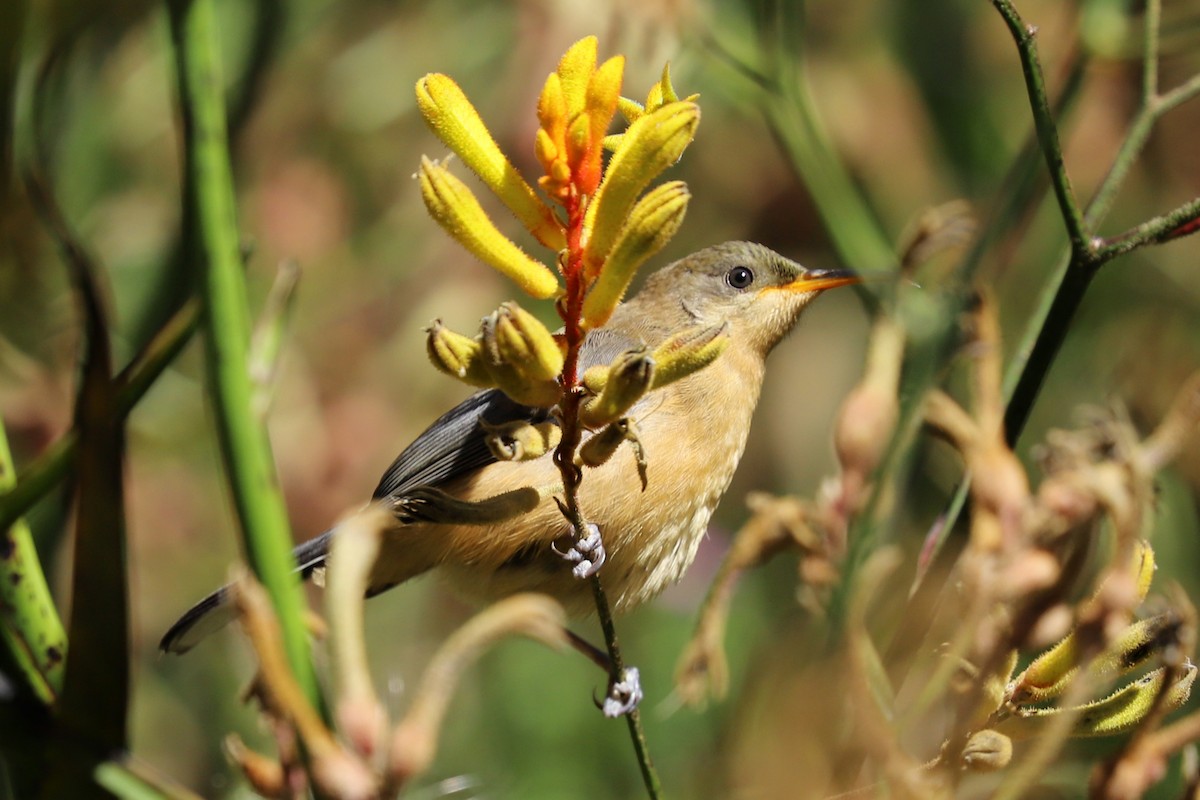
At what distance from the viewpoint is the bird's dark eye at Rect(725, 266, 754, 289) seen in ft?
10.8

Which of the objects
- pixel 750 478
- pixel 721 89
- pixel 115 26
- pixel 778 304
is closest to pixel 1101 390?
pixel 778 304

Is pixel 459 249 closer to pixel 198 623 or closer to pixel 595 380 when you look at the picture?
pixel 198 623

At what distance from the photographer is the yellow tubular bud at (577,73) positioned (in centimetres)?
109

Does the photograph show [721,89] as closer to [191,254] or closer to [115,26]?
[115,26]

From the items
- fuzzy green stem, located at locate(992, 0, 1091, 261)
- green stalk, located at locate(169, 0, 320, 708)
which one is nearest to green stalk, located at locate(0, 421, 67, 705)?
green stalk, located at locate(169, 0, 320, 708)

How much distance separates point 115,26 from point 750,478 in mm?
2317

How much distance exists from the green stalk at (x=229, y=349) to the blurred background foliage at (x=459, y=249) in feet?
4.62

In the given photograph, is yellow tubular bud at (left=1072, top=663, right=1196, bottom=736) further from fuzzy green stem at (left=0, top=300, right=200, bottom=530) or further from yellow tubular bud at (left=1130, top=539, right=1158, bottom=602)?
fuzzy green stem at (left=0, top=300, right=200, bottom=530)

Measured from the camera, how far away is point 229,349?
1060 mm

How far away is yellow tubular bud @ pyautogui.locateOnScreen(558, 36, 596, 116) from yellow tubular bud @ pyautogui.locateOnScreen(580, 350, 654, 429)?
0.66ft

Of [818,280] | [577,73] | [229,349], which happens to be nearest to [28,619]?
[229,349]

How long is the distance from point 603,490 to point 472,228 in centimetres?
151

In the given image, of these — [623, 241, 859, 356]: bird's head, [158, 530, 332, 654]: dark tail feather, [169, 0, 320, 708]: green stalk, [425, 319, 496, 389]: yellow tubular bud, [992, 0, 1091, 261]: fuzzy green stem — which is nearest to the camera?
[169, 0, 320, 708]: green stalk

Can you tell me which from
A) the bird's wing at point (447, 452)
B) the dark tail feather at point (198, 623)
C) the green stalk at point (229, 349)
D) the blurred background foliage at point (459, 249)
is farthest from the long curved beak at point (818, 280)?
the green stalk at point (229, 349)
